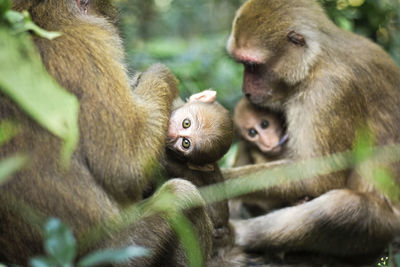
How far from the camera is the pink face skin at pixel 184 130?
17.8 feet

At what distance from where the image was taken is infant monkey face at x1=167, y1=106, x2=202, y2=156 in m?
5.41

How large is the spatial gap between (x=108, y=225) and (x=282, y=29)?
3.18 meters

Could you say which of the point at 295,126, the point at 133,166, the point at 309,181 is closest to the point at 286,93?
the point at 295,126

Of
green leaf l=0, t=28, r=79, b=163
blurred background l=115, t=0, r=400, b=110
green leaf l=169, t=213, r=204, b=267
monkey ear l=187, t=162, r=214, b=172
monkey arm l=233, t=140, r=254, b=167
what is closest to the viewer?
green leaf l=0, t=28, r=79, b=163

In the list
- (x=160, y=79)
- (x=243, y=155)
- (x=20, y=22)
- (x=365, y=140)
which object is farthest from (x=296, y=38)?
(x=20, y=22)

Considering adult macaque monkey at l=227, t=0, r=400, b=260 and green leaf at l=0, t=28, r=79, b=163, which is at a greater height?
green leaf at l=0, t=28, r=79, b=163

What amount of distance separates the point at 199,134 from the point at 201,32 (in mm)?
7709

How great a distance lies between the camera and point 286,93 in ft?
21.9

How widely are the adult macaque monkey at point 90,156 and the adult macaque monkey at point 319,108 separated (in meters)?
1.71

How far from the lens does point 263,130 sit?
705 cm

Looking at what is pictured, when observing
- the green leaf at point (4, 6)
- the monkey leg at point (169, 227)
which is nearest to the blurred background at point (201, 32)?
the monkey leg at point (169, 227)

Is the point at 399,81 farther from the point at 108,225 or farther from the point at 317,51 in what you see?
the point at 108,225

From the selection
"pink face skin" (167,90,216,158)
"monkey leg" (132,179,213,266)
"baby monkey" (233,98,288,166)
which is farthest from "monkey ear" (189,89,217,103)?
"baby monkey" (233,98,288,166)

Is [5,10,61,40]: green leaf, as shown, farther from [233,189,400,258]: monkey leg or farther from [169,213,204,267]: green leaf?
[233,189,400,258]: monkey leg
